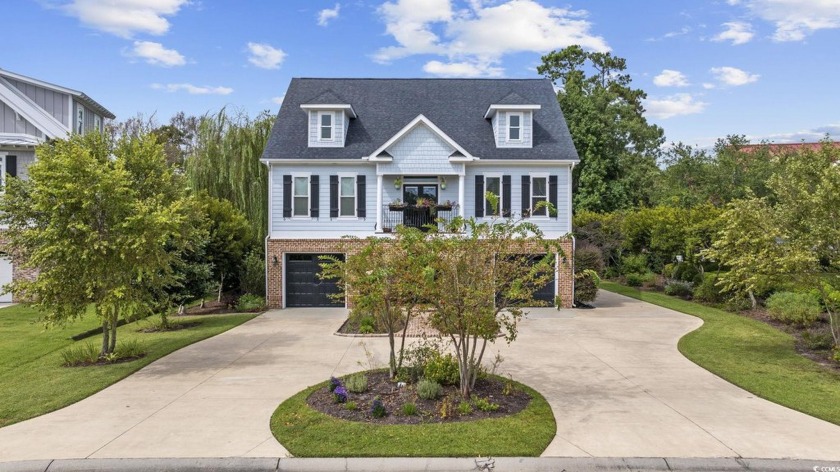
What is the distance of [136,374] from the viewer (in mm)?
10797

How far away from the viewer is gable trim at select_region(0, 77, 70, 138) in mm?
21609

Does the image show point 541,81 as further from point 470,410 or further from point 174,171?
point 470,410

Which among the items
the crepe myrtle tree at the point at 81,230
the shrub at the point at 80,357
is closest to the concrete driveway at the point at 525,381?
the shrub at the point at 80,357

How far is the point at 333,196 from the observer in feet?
69.2

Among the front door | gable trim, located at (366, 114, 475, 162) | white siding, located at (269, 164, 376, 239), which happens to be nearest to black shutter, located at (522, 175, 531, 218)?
gable trim, located at (366, 114, 475, 162)

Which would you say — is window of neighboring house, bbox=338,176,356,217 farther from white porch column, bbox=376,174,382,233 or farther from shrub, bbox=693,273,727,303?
shrub, bbox=693,273,727,303

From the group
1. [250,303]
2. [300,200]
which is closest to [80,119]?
[300,200]

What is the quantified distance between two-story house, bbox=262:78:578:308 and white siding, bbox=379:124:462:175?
0.04 metres

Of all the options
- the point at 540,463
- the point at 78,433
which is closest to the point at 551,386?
the point at 540,463

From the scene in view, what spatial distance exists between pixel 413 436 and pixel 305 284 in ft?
48.3

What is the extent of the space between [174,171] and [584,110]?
29458 millimetres

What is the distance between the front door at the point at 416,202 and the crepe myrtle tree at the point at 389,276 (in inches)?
441

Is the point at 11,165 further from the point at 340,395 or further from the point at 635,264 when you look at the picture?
the point at 635,264

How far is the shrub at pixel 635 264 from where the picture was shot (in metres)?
29.3
